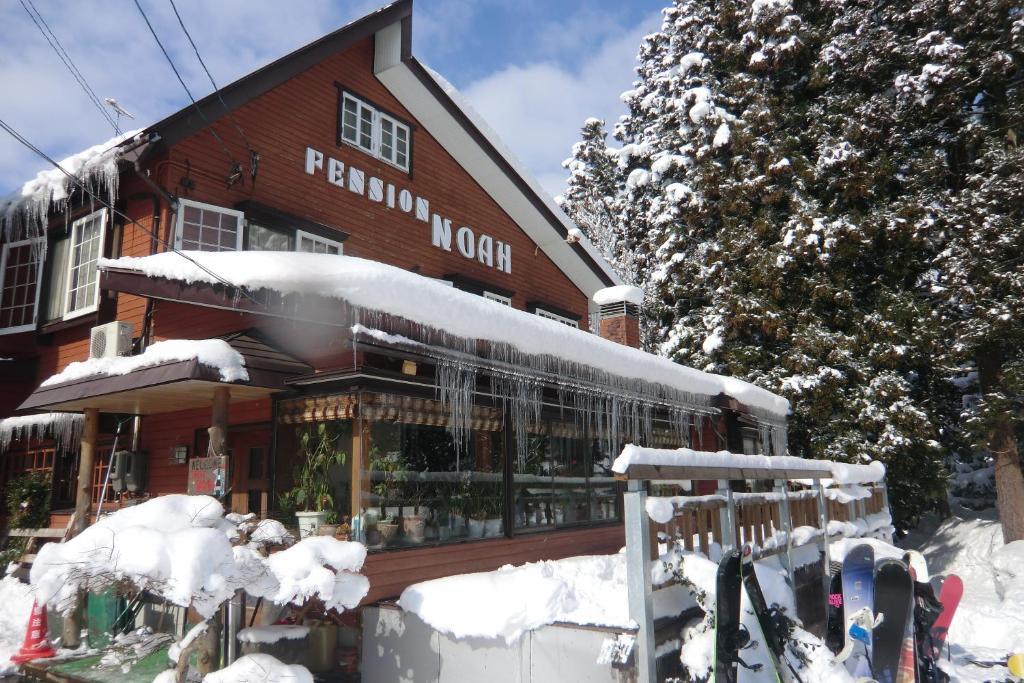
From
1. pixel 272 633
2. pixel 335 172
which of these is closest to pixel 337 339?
pixel 272 633

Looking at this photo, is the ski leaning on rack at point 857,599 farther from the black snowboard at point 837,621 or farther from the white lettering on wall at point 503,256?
the white lettering on wall at point 503,256

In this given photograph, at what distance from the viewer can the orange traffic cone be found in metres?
6.88

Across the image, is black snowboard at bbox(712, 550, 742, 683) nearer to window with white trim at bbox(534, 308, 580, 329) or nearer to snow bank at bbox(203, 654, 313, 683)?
snow bank at bbox(203, 654, 313, 683)

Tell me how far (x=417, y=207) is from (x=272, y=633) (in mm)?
9022

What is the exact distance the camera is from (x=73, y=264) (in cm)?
1059

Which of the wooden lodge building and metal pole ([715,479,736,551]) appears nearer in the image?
metal pole ([715,479,736,551])

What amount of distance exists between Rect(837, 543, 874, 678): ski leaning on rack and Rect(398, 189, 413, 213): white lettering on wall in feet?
30.3

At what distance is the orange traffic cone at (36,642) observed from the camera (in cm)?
688

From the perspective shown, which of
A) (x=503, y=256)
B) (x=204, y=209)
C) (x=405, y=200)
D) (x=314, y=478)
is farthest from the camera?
(x=503, y=256)

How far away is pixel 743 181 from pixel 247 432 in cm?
1453

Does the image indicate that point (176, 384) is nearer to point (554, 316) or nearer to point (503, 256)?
point (503, 256)

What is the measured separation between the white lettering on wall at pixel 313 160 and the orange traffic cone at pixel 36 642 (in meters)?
7.06

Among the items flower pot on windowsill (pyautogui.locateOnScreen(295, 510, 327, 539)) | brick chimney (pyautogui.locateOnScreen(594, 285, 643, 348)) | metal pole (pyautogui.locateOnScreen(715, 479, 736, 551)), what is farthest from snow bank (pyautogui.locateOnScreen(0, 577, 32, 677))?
brick chimney (pyautogui.locateOnScreen(594, 285, 643, 348))

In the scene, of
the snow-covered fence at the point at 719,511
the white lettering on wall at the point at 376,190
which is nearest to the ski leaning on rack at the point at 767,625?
the snow-covered fence at the point at 719,511
